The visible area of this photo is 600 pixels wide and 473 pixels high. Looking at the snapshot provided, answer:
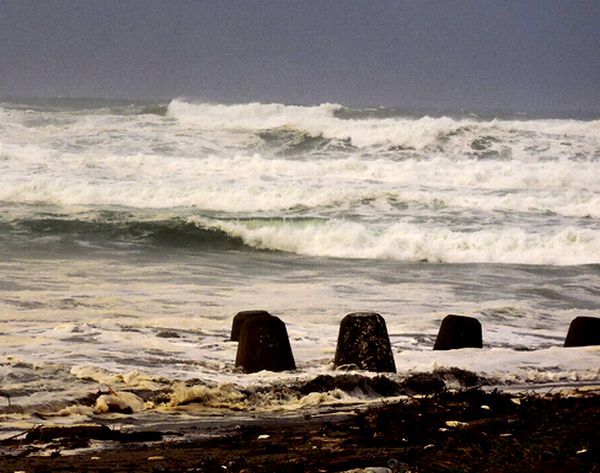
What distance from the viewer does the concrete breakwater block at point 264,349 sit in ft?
26.9

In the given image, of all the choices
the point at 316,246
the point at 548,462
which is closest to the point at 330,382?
the point at 548,462

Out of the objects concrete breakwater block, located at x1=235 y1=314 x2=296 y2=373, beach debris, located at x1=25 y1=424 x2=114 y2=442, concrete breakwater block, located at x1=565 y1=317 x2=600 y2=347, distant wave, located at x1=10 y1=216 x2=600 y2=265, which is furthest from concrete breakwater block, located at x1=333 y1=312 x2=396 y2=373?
distant wave, located at x1=10 y1=216 x2=600 y2=265

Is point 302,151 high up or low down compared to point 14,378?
up

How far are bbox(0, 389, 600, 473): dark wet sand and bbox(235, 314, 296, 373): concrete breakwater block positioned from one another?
1448mm

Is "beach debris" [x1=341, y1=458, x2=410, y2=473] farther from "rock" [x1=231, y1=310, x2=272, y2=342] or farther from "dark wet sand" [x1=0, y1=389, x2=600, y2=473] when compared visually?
"rock" [x1=231, y1=310, x2=272, y2=342]

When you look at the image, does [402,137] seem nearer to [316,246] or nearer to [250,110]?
[250,110]

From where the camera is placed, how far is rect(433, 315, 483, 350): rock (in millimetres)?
9680

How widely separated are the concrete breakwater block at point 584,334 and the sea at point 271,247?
288mm

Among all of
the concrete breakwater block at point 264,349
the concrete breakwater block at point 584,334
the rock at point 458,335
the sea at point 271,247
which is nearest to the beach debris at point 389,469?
the sea at point 271,247

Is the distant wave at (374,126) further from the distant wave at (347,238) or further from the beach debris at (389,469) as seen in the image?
the beach debris at (389,469)

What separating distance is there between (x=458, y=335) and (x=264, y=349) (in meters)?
2.19

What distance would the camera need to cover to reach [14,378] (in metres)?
7.29

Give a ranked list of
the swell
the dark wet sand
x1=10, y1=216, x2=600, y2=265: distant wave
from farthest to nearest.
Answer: the swell, x1=10, y1=216, x2=600, y2=265: distant wave, the dark wet sand

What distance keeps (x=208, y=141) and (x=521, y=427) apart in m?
34.6
